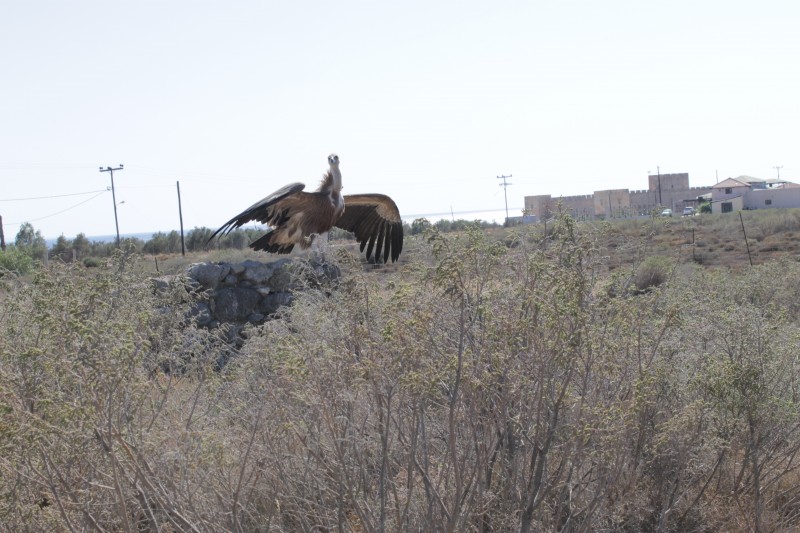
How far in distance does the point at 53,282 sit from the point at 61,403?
3.51 ft

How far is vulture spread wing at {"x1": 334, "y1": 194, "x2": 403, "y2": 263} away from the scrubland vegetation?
3.63 metres

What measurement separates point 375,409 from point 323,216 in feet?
13.5

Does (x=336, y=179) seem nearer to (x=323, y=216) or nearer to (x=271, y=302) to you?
(x=323, y=216)

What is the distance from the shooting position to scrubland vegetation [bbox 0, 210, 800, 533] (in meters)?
4.39

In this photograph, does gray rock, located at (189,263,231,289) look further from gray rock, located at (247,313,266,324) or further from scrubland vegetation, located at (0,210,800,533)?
scrubland vegetation, located at (0,210,800,533)

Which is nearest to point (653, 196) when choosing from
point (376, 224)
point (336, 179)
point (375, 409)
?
point (376, 224)

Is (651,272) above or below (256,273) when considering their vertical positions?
below

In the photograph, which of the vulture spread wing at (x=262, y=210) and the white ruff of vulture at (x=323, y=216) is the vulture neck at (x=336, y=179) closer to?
the white ruff of vulture at (x=323, y=216)

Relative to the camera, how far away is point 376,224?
998 centimetres

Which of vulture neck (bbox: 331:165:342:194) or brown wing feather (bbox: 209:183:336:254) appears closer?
brown wing feather (bbox: 209:183:336:254)

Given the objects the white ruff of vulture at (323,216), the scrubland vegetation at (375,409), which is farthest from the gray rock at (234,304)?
the scrubland vegetation at (375,409)

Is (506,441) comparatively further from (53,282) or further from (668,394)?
(53,282)

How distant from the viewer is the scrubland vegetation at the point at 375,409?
4.39 m

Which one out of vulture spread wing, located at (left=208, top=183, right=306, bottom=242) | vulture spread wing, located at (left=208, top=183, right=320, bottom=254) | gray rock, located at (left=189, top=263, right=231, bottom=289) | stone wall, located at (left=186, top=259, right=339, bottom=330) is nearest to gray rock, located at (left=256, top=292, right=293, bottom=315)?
stone wall, located at (left=186, top=259, right=339, bottom=330)
